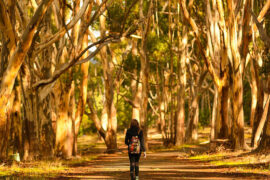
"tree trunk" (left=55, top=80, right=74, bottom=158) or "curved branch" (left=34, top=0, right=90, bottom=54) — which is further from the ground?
"curved branch" (left=34, top=0, right=90, bottom=54)

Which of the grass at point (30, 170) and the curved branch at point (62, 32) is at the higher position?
the curved branch at point (62, 32)

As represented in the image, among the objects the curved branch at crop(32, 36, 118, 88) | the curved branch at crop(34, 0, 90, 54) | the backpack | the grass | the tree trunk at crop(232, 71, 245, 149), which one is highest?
the curved branch at crop(34, 0, 90, 54)

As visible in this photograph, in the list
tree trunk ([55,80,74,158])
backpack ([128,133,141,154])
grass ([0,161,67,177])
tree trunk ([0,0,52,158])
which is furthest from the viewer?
tree trunk ([55,80,74,158])

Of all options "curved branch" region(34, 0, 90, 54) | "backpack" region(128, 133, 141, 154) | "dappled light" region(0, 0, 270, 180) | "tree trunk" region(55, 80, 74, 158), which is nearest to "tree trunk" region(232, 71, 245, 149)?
"dappled light" region(0, 0, 270, 180)

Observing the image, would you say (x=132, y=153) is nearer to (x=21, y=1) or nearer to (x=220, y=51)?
(x=21, y=1)

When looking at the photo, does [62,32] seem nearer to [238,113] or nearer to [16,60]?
[16,60]

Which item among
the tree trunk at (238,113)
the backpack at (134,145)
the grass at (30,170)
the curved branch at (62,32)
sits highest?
the curved branch at (62,32)

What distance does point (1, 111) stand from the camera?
12.9m

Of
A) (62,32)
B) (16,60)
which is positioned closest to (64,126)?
(62,32)

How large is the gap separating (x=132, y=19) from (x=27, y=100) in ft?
47.0

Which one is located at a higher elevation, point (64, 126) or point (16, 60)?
point (16, 60)

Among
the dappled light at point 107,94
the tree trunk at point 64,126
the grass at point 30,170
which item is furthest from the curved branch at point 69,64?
the tree trunk at point 64,126

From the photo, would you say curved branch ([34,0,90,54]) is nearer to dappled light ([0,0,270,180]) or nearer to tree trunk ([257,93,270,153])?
dappled light ([0,0,270,180])

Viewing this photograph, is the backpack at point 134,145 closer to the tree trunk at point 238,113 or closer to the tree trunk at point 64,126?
the tree trunk at point 238,113
